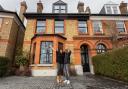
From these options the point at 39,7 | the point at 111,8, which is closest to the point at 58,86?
the point at 39,7

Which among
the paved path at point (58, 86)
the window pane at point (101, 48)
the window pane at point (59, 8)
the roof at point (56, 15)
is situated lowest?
the paved path at point (58, 86)

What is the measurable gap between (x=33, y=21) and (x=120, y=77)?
1236 centimetres

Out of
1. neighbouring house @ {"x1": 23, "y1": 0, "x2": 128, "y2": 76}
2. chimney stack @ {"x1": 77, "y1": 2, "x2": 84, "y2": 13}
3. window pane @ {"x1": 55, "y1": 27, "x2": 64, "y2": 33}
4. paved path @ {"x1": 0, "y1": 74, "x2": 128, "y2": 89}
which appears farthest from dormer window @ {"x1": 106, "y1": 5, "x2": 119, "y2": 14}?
Answer: paved path @ {"x1": 0, "y1": 74, "x2": 128, "y2": 89}

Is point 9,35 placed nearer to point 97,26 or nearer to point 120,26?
point 97,26

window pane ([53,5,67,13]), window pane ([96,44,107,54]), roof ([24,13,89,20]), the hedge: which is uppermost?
window pane ([53,5,67,13])

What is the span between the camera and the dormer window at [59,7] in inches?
694

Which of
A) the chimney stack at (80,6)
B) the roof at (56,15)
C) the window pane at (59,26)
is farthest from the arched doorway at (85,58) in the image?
the chimney stack at (80,6)

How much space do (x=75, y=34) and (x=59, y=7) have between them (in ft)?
17.0

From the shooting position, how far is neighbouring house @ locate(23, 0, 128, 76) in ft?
45.7

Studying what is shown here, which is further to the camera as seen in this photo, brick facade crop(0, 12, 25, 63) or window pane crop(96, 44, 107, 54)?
window pane crop(96, 44, 107, 54)

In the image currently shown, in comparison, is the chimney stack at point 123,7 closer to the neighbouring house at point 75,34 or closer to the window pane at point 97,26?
the neighbouring house at point 75,34

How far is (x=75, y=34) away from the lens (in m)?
15.7

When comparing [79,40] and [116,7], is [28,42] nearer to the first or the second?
[79,40]

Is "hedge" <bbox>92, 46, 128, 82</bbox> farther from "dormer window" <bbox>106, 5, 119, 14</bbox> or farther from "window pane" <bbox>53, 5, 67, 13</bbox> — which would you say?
"dormer window" <bbox>106, 5, 119, 14</bbox>
